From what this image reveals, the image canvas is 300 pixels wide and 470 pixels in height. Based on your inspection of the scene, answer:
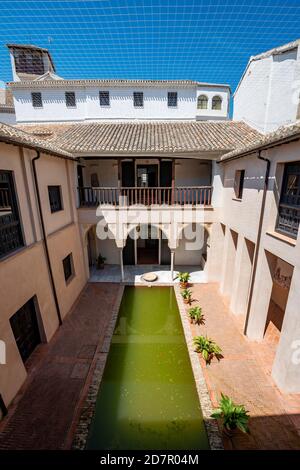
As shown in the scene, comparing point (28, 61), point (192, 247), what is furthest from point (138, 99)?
point (28, 61)

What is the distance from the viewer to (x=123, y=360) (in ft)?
21.0

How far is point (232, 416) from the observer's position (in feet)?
14.4

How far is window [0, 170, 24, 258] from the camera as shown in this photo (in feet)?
17.9

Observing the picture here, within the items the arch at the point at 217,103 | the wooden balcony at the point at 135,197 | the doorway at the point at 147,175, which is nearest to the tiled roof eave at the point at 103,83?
the arch at the point at 217,103

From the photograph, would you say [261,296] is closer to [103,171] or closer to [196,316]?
[196,316]

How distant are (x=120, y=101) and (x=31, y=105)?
306 inches

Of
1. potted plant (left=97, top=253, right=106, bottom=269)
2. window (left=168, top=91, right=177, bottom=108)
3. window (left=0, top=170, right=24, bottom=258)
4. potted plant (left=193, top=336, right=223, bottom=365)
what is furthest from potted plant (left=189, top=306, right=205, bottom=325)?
window (left=168, top=91, right=177, bottom=108)

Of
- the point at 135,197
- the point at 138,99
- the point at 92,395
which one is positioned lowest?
the point at 92,395

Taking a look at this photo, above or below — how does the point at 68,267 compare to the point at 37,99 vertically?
below

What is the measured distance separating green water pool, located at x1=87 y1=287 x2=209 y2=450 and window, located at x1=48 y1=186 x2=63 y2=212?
5.02 m

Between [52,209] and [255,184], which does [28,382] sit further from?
[255,184]

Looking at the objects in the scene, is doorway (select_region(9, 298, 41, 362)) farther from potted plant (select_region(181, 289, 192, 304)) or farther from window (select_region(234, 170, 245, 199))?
window (select_region(234, 170, 245, 199))

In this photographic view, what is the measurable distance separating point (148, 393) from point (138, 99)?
20217 mm
